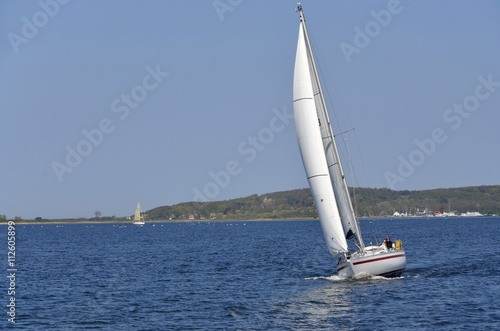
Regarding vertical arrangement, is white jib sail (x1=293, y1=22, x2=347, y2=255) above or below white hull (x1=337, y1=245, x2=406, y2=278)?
above

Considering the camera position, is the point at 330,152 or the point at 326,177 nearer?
the point at 326,177

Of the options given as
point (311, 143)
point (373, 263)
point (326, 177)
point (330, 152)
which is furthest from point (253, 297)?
point (330, 152)

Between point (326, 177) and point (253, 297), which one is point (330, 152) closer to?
point (326, 177)

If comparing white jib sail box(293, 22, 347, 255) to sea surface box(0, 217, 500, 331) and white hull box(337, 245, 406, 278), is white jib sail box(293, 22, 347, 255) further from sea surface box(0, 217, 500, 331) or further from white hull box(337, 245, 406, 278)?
sea surface box(0, 217, 500, 331)

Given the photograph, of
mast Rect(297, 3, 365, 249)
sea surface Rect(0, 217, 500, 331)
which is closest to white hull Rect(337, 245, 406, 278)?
sea surface Rect(0, 217, 500, 331)

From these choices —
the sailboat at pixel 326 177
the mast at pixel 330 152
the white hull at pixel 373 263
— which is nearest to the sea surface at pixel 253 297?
the white hull at pixel 373 263

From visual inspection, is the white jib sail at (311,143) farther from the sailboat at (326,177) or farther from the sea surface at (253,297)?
the sea surface at (253,297)

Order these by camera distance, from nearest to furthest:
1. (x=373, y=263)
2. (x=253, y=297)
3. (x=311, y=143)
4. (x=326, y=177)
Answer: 1. (x=253, y=297)
2. (x=373, y=263)
3. (x=311, y=143)
4. (x=326, y=177)

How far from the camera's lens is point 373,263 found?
4644cm

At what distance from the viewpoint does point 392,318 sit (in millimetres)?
35625

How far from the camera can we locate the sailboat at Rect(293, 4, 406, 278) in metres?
46.8

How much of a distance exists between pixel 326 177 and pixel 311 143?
7.11 feet

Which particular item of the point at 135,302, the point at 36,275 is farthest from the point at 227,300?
the point at 36,275

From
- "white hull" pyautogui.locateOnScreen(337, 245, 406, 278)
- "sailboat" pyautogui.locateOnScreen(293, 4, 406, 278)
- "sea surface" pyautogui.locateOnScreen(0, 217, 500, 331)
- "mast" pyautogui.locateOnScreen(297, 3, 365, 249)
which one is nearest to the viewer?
"sea surface" pyautogui.locateOnScreen(0, 217, 500, 331)
